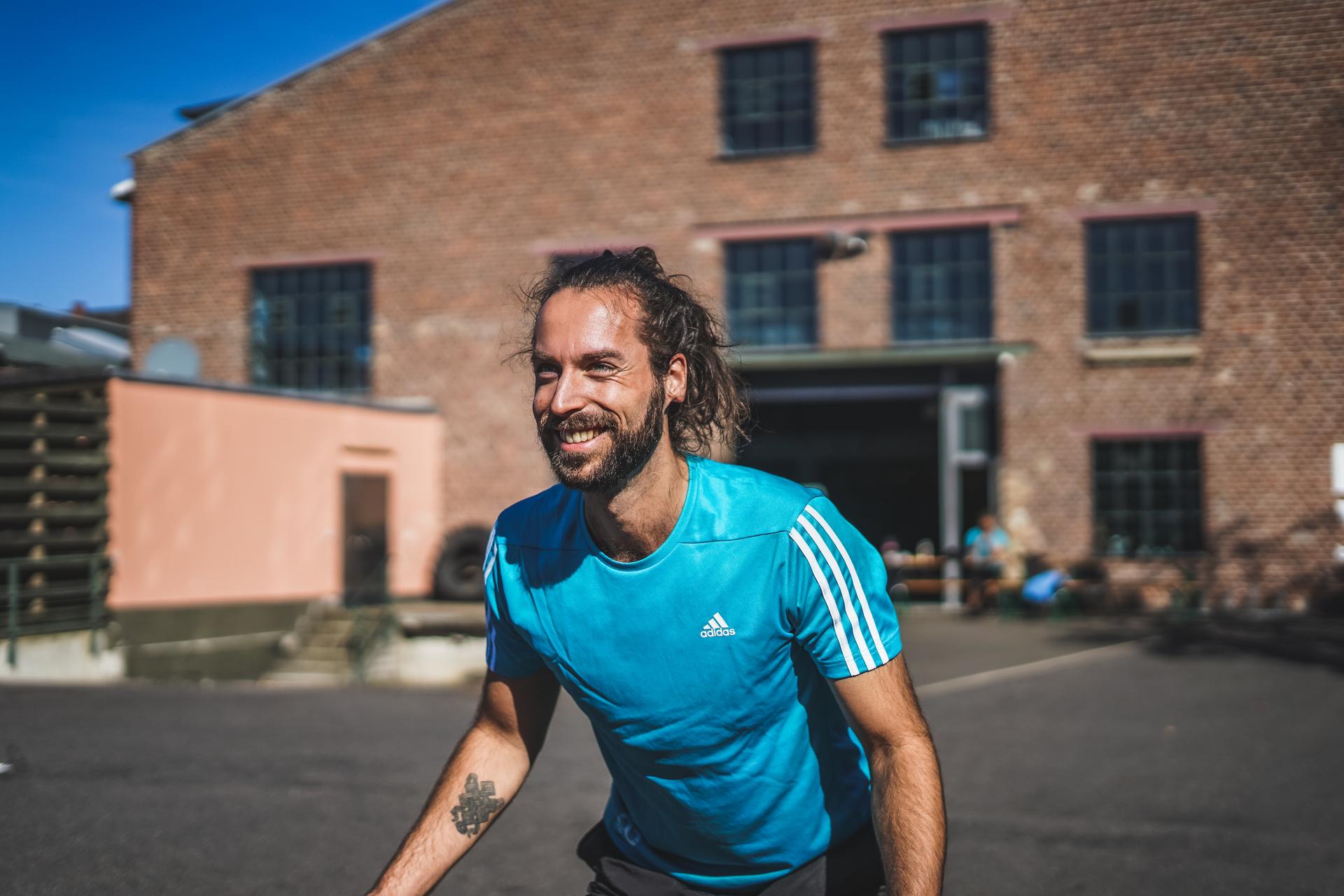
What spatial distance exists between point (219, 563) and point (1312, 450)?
1520cm

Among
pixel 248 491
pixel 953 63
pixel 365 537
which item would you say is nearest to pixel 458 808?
pixel 248 491

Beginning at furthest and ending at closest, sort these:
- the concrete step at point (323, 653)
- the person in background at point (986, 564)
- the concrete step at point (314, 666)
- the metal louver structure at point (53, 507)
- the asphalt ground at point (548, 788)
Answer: the person in background at point (986, 564), the concrete step at point (323, 653), the concrete step at point (314, 666), the metal louver structure at point (53, 507), the asphalt ground at point (548, 788)

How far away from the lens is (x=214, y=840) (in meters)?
5.40

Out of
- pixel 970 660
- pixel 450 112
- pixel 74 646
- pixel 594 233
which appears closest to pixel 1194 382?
pixel 970 660

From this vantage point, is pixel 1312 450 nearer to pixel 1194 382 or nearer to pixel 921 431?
pixel 1194 382

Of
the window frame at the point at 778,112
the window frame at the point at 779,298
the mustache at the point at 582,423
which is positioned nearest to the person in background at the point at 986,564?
the window frame at the point at 779,298

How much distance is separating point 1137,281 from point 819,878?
17505 mm

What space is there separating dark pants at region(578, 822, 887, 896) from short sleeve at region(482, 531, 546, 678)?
17.7 inches

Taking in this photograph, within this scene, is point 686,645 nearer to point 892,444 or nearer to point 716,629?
point 716,629

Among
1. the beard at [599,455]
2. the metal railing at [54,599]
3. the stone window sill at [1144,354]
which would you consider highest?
the stone window sill at [1144,354]

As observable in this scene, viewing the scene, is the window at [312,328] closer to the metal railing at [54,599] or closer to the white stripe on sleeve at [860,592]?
the metal railing at [54,599]

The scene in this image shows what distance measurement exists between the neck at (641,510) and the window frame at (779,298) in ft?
54.6

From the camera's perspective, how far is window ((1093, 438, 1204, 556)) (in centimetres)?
1770

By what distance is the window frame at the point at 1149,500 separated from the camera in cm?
1762
